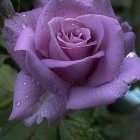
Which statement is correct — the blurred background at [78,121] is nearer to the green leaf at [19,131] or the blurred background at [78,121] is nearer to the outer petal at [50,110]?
the green leaf at [19,131]

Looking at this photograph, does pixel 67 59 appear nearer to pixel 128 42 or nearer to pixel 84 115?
pixel 128 42

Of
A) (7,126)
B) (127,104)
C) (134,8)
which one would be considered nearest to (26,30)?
(7,126)

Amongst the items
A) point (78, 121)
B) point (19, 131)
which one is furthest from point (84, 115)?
point (19, 131)

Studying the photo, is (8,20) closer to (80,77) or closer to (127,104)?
(80,77)

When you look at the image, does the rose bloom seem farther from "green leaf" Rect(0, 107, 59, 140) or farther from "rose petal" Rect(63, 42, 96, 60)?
"green leaf" Rect(0, 107, 59, 140)

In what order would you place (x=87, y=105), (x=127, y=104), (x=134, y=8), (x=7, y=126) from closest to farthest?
(x=87, y=105) → (x=7, y=126) → (x=127, y=104) → (x=134, y=8)

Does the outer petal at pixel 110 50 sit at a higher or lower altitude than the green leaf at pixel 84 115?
higher

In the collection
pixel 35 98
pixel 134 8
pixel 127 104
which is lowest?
pixel 127 104

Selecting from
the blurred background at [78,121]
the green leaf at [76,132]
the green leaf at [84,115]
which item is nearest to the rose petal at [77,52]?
the blurred background at [78,121]
